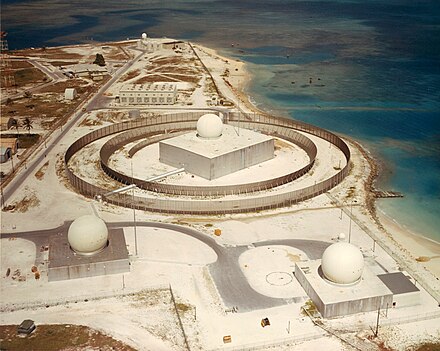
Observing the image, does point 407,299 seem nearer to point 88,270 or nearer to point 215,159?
point 88,270

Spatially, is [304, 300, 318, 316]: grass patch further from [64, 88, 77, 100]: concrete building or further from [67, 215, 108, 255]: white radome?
[64, 88, 77, 100]: concrete building

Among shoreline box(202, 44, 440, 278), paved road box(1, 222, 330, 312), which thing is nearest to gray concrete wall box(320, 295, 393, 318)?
paved road box(1, 222, 330, 312)

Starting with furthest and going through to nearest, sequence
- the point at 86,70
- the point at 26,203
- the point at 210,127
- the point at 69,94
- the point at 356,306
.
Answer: the point at 86,70, the point at 69,94, the point at 210,127, the point at 26,203, the point at 356,306

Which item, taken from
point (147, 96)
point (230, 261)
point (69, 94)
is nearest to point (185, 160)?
point (230, 261)

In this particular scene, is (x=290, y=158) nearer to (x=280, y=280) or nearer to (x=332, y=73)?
(x=280, y=280)

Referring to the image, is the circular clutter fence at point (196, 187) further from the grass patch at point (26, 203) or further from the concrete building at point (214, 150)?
Result: the grass patch at point (26, 203)

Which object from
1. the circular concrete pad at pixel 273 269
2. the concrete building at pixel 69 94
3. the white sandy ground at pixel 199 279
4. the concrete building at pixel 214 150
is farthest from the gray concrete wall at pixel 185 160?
the concrete building at pixel 69 94
